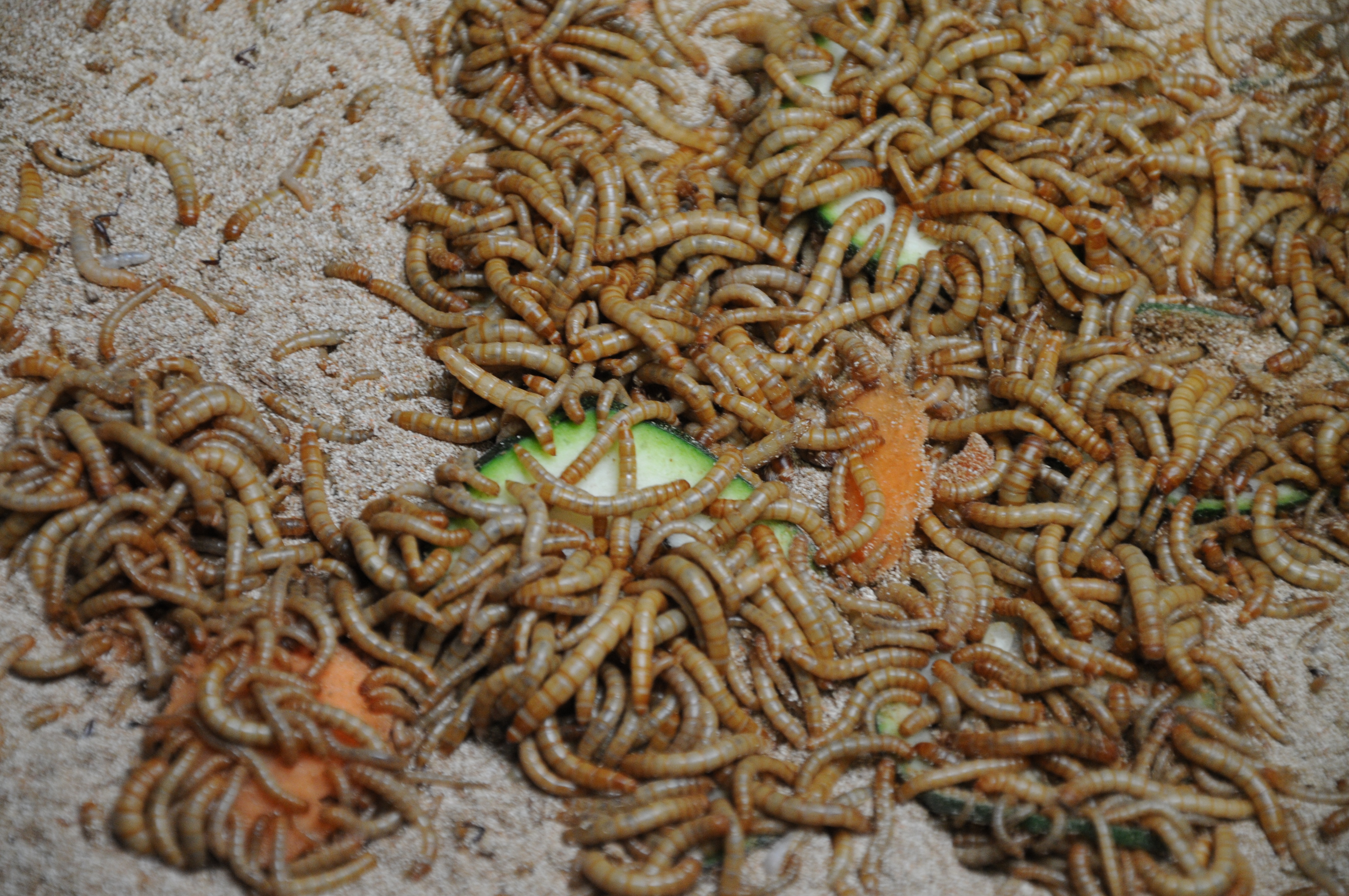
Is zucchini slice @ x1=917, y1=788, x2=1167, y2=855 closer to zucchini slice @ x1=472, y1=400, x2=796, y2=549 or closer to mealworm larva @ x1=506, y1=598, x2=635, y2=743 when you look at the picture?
zucchini slice @ x1=472, y1=400, x2=796, y2=549

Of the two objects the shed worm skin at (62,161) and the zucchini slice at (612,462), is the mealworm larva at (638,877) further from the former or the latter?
the shed worm skin at (62,161)

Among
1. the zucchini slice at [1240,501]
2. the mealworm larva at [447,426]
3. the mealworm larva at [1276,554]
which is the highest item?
the zucchini slice at [1240,501]

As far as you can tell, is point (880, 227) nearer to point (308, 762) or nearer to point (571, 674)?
point (571, 674)

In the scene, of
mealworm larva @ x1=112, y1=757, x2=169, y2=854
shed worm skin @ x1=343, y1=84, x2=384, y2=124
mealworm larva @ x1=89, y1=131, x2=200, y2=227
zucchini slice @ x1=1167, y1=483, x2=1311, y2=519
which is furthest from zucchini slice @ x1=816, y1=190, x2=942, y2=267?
mealworm larva @ x1=112, y1=757, x2=169, y2=854

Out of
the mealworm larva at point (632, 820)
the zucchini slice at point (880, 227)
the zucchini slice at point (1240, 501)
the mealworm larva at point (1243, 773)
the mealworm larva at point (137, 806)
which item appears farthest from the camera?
the zucchini slice at point (880, 227)

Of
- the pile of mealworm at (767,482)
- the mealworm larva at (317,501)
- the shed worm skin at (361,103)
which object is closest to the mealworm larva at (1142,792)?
the pile of mealworm at (767,482)

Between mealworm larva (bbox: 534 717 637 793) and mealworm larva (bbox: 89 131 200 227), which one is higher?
mealworm larva (bbox: 89 131 200 227)
